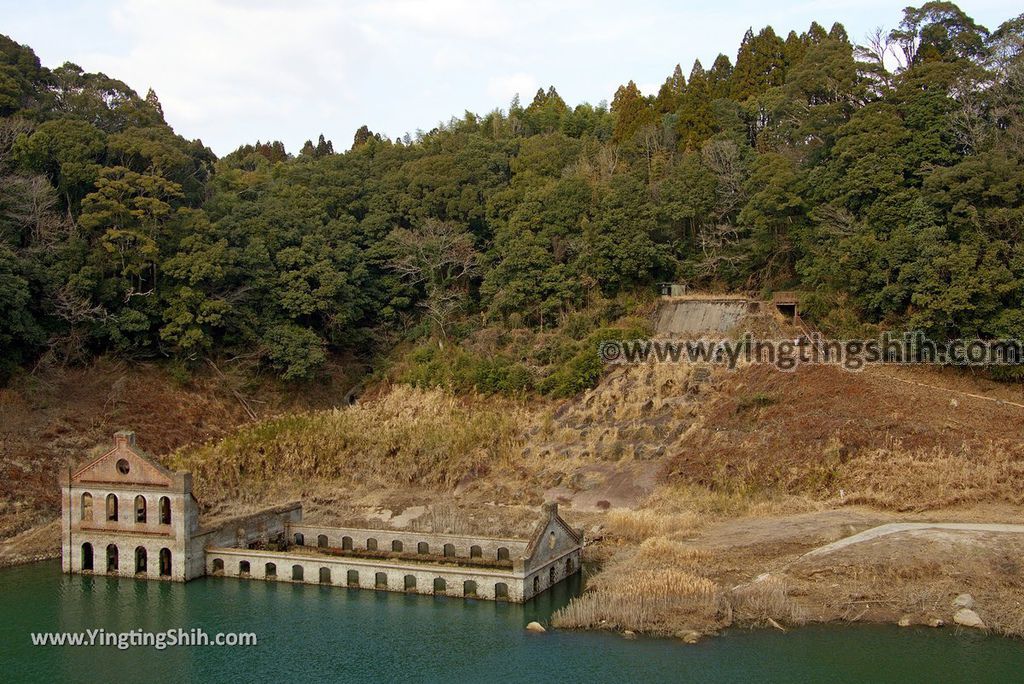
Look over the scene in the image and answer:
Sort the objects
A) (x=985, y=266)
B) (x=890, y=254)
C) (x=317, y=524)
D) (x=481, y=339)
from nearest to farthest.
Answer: (x=317, y=524), (x=985, y=266), (x=890, y=254), (x=481, y=339)

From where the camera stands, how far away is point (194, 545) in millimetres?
28062

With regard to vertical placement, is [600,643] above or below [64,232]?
below

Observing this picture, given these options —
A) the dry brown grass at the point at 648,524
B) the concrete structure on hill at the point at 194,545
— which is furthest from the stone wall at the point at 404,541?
the dry brown grass at the point at 648,524

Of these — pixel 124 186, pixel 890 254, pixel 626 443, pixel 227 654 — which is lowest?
pixel 227 654

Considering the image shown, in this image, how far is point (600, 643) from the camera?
22.4m

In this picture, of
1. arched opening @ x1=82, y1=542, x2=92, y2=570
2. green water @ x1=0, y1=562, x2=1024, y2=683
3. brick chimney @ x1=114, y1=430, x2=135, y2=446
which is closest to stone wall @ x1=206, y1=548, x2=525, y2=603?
green water @ x1=0, y1=562, x2=1024, y2=683

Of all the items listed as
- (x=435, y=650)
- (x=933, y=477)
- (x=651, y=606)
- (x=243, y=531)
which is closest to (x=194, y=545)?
(x=243, y=531)

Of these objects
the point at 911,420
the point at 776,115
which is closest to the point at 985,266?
the point at 911,420

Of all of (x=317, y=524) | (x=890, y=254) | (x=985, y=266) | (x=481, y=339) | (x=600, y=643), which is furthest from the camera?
(x=481, y=339)

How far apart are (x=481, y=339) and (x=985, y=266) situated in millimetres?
21014

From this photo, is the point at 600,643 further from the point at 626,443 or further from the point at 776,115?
the point at 776,115

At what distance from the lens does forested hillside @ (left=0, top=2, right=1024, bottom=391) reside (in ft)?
129

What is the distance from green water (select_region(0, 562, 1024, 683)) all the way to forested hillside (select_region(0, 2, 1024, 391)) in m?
17.4

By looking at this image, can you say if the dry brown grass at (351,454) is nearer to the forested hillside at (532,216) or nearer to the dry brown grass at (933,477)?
the forested hillside at (532,216)
